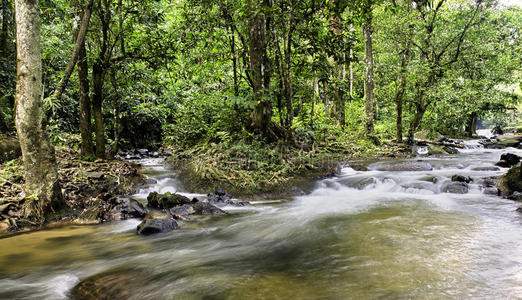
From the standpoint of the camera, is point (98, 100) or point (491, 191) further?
point (98, 100)

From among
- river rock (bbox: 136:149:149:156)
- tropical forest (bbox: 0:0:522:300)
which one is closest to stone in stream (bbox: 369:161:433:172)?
tropical forest (bbox: 0:0:522:300)

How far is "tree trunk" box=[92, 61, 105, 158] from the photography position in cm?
739

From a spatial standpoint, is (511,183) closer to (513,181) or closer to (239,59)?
(513,181)

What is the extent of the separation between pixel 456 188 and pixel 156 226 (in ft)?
21.5

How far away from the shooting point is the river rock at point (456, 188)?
21.8 feet

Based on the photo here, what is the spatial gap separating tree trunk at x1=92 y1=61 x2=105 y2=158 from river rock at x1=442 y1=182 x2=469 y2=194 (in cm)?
877

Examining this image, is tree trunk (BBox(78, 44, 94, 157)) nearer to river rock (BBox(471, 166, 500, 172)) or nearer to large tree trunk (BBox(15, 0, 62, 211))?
large tree trunk (BBox(15, 0, 62, 211))

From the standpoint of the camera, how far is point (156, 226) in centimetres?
460

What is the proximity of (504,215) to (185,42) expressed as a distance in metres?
8.00

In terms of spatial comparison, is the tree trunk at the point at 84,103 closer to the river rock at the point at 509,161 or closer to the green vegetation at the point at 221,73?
the green vegetation at the point at 221,73

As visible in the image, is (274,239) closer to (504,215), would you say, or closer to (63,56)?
(504,215)

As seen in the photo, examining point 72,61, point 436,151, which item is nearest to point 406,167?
point 436,151

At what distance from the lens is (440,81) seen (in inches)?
539

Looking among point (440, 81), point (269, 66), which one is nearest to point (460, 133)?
point (440, 81)
